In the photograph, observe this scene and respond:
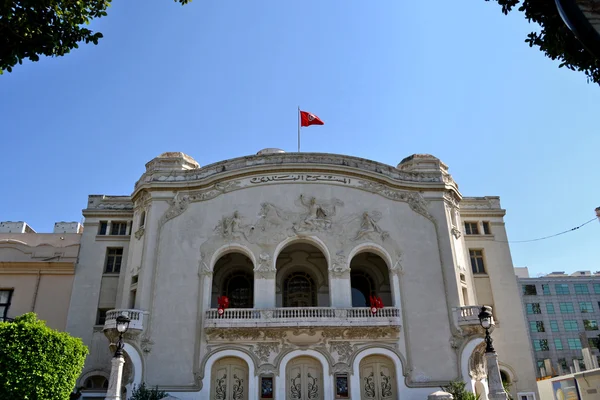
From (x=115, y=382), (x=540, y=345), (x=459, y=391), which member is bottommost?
(x=459, y=391)

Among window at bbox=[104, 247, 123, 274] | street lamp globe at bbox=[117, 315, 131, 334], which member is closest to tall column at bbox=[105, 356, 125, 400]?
street lamp globe at bbox=[117, 315, 131, 334]

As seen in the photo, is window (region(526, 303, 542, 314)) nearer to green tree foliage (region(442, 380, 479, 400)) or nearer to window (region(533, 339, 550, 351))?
window (region(533, 339, 550, 351))

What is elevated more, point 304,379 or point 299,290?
point 299,290

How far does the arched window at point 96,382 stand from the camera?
101ft

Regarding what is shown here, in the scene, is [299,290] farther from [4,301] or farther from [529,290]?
[529,290]

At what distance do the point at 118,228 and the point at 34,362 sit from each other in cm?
1603

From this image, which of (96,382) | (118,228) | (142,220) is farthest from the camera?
(118,228)

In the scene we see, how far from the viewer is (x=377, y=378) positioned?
27.5m

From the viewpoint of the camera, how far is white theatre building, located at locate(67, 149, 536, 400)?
1070 inches

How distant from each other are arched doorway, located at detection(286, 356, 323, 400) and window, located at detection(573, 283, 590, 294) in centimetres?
4706

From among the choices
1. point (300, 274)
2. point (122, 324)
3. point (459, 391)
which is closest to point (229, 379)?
point (300, 274)

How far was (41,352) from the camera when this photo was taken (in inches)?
807

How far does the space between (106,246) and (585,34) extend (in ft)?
115

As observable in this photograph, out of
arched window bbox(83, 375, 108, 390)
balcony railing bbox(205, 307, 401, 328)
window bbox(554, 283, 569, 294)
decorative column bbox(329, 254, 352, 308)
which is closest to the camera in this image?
balcony railing bbox(205, 307, 401, 328)
